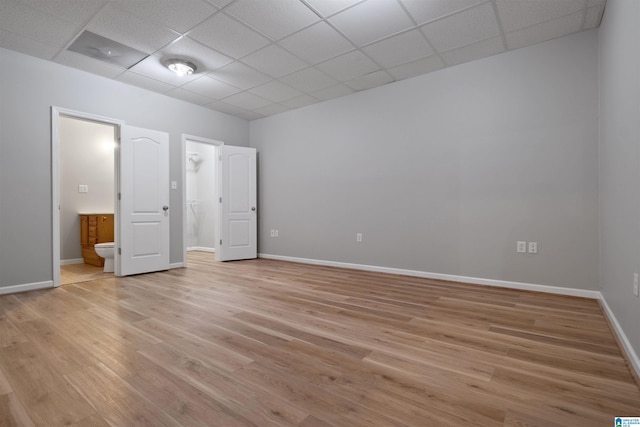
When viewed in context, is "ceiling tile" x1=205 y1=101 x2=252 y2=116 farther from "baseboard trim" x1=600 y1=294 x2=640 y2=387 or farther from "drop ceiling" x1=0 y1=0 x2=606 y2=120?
"baseboard trim" x1=600 y1=294 x2=640 y2=387

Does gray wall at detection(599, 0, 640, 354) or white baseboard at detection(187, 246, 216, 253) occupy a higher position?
gray wall at detection(599, 0, 640, 354)

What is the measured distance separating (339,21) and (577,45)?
2403mm

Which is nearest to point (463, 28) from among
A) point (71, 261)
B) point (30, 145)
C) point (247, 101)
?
point (247, 101)

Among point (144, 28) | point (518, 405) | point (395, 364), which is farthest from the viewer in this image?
point (144, 28)

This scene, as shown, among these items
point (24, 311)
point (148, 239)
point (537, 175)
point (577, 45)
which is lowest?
point (24, 311)

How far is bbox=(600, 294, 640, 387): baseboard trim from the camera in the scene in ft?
5.03

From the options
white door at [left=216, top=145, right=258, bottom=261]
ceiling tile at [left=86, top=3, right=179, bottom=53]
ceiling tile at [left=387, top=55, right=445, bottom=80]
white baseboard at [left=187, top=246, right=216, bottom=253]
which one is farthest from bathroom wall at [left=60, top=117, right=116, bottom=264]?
ceiling tile at [left=387, top=55, right=445, bottom=80]

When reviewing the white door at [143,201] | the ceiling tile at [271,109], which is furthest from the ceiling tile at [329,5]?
the white door at [143,201]

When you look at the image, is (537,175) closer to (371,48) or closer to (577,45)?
(577,45)

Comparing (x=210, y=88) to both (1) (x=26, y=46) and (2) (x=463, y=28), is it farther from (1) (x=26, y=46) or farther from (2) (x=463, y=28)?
(2) (x=463, y=28)

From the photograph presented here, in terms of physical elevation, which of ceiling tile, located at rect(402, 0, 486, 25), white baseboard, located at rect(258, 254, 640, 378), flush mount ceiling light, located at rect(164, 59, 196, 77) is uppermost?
ceiling tile, located at rect(402, 0, 486, 25)

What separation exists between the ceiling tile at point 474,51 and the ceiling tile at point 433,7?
71 centimetres

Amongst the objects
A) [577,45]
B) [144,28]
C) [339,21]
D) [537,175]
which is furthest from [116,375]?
[577,45]

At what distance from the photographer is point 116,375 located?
155 cm
